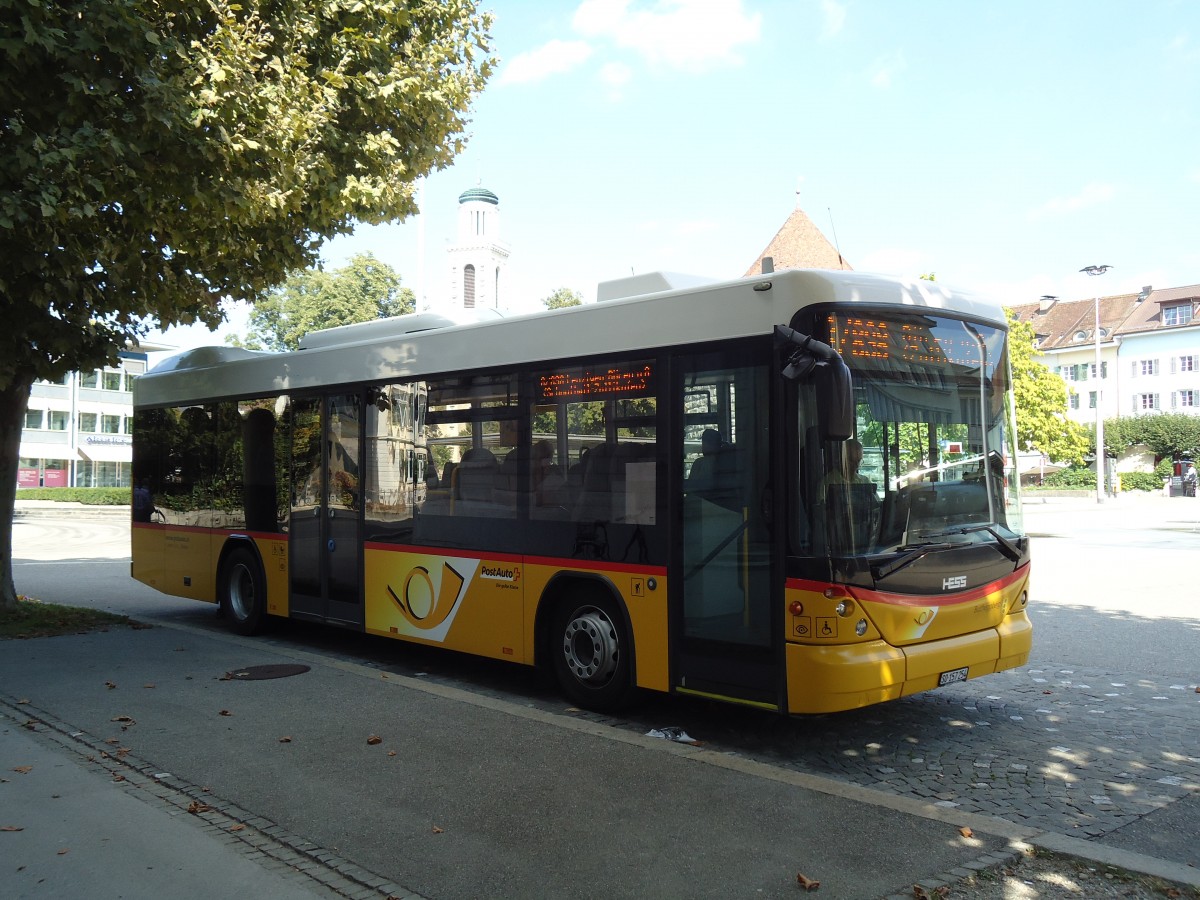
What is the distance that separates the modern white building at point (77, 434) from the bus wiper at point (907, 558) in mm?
62881

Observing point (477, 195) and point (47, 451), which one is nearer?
point (47, 451)

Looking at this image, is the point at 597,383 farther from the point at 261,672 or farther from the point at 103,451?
the point at 103,451

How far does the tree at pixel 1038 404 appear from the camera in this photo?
42.0 m

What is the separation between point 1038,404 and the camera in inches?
1655

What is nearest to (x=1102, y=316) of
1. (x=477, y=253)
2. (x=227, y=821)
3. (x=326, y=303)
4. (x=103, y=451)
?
(x=477, y=253)

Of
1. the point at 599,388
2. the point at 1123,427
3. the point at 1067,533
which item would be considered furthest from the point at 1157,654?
the point at 1123,427

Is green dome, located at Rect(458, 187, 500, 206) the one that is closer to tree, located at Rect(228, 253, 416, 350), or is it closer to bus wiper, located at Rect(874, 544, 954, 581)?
tree, located at Rect(228, 253, 416, 350)

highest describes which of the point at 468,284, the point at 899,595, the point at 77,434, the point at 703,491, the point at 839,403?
the point at 468,284

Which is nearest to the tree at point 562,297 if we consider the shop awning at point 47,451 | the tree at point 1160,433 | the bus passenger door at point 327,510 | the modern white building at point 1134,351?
the modern white building at point 1134,351

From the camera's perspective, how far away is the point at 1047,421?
43.3m

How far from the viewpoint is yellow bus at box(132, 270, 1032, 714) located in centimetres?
607

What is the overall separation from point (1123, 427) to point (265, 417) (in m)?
73.0

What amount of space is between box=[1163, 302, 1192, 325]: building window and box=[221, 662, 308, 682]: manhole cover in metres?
79.7

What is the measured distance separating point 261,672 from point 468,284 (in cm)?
8582
